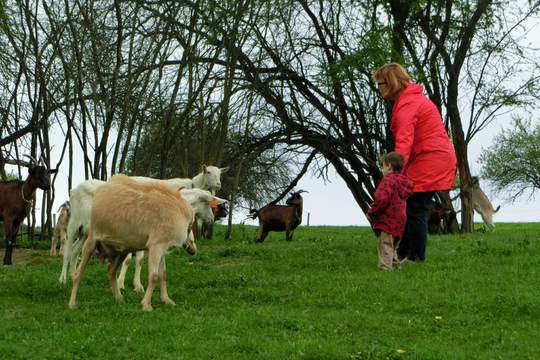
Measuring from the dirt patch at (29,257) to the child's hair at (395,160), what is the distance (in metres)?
7.70

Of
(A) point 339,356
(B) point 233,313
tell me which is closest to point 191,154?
(B) point 233,313

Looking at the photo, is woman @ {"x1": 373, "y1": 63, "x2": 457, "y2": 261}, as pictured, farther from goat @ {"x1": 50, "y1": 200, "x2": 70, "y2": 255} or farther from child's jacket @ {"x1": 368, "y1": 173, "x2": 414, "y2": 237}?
goat @ {"x1": 50, "y1": 200, "x2": 70, "y2": 255}

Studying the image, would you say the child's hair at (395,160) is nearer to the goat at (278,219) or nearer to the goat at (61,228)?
the goat at (278,219)

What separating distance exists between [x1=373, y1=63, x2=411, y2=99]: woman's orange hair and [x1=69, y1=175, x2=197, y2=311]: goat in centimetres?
372

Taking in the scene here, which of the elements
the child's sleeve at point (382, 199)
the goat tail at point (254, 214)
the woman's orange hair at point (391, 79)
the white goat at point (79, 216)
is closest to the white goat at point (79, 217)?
the white goat at point (79, 216)

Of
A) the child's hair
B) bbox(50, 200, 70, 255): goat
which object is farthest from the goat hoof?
bbox(50, 200, 70, 255): goat

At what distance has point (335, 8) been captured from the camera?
2802 cm

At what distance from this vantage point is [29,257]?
19828 mm

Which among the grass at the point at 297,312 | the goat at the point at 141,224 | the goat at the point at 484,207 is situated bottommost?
the grass at the point at 297,312

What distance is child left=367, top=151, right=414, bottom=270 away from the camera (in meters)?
13.0

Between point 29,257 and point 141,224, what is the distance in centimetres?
927

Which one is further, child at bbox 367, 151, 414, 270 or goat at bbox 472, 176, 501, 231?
goat at bbox 472, 176, 501, 231

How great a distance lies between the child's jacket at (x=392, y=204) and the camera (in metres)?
13.0

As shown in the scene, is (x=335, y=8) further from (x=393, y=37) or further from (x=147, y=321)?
(x=147, y=321)
